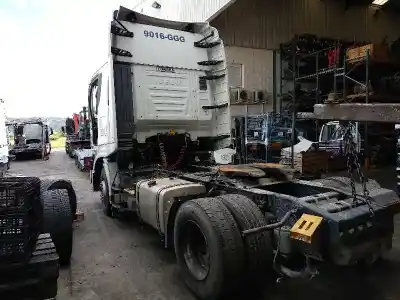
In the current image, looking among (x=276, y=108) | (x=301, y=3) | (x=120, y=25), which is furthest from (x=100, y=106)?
(x=301, y=3)

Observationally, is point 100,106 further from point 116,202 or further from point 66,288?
point 66,288

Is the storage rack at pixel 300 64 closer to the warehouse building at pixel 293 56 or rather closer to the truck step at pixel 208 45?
the warehouse building at pixel 293 56

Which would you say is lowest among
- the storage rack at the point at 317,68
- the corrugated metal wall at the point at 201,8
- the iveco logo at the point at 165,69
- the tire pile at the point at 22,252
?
the tire pile at the point at 22,252

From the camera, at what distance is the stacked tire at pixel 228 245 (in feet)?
9.12

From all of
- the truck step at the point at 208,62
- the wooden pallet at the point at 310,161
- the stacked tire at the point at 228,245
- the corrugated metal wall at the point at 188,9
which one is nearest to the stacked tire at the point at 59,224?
the stacked tire at the point at 228,245

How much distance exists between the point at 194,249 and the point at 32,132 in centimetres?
1899

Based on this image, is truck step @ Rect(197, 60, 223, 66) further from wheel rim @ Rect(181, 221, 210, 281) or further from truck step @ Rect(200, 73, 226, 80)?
wheel rim @ Rect(181, 221, 210, 281)

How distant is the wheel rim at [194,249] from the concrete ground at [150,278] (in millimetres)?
258

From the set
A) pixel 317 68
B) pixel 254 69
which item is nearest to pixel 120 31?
pixel 317 68

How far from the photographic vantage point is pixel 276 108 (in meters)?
16.2

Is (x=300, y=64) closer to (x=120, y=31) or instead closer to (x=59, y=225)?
(x=120, y=31)

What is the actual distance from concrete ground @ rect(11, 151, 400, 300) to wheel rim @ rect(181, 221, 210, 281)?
258 mm

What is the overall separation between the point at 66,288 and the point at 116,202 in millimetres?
2073

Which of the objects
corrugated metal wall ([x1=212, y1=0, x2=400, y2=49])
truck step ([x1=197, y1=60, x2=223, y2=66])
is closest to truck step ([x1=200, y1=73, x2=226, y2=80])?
truck step ([x1=197, y1=60, x2=223, y2=66])
